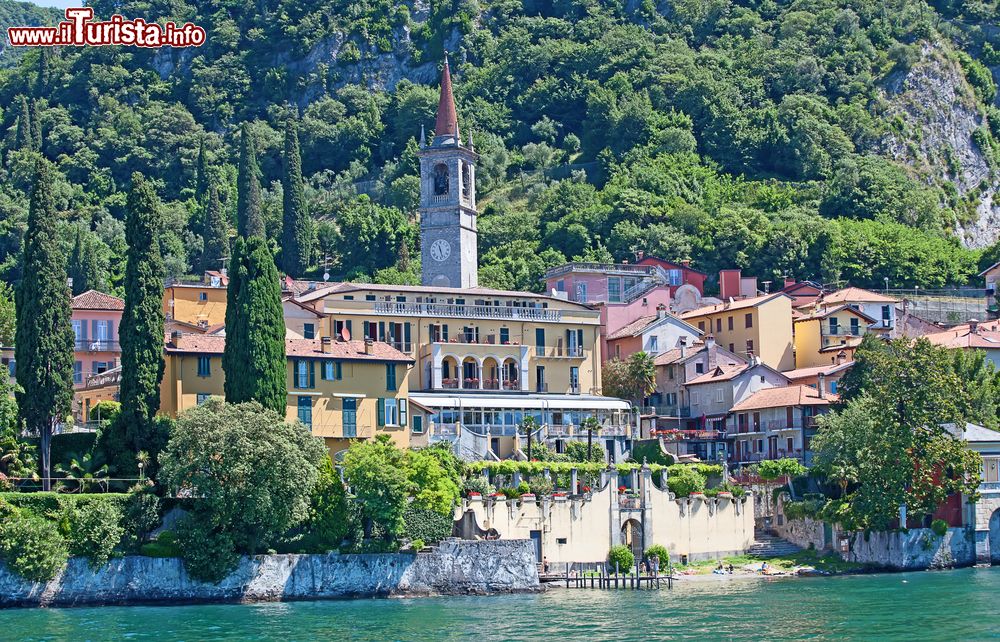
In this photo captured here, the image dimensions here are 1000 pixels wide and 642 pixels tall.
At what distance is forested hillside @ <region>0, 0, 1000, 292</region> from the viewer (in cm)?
12825

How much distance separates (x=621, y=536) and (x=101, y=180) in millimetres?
92504

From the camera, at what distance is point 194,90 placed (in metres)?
174

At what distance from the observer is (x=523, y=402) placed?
90375mm

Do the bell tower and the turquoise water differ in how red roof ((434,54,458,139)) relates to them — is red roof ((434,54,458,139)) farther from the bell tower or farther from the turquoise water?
the turquoise water

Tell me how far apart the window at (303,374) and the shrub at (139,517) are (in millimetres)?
11102

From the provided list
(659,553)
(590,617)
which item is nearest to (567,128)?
(659,553)

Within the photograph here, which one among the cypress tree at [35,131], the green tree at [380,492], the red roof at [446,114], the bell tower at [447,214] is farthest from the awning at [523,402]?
the cypress tree at [35,131]

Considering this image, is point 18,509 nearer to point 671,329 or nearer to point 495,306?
point 495,306

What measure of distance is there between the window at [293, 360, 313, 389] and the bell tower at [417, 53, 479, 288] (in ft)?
→ 89.4

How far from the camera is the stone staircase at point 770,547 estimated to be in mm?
82562

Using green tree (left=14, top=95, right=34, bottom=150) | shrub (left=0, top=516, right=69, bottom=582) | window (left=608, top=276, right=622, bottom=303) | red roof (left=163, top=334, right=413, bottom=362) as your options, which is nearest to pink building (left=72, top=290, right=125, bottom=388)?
red roof (left=163, top=334, right=413, bottom=362)

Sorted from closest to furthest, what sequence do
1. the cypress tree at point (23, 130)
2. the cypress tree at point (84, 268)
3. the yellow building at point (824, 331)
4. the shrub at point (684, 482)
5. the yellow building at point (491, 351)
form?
the shrub at point (684, 482)
the yellow building at point (491, 351)
the yellow building at point (824, 331)
the cypress tree at point (84, 268)
the cypress tree at point (23, 130)

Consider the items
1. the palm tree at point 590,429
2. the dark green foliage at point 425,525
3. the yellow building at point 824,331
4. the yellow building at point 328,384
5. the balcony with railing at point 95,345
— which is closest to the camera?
the dark green foliage at point 425,525

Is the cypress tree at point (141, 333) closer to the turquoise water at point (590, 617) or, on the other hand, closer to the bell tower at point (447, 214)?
the turquoise water at point (590, 617)
